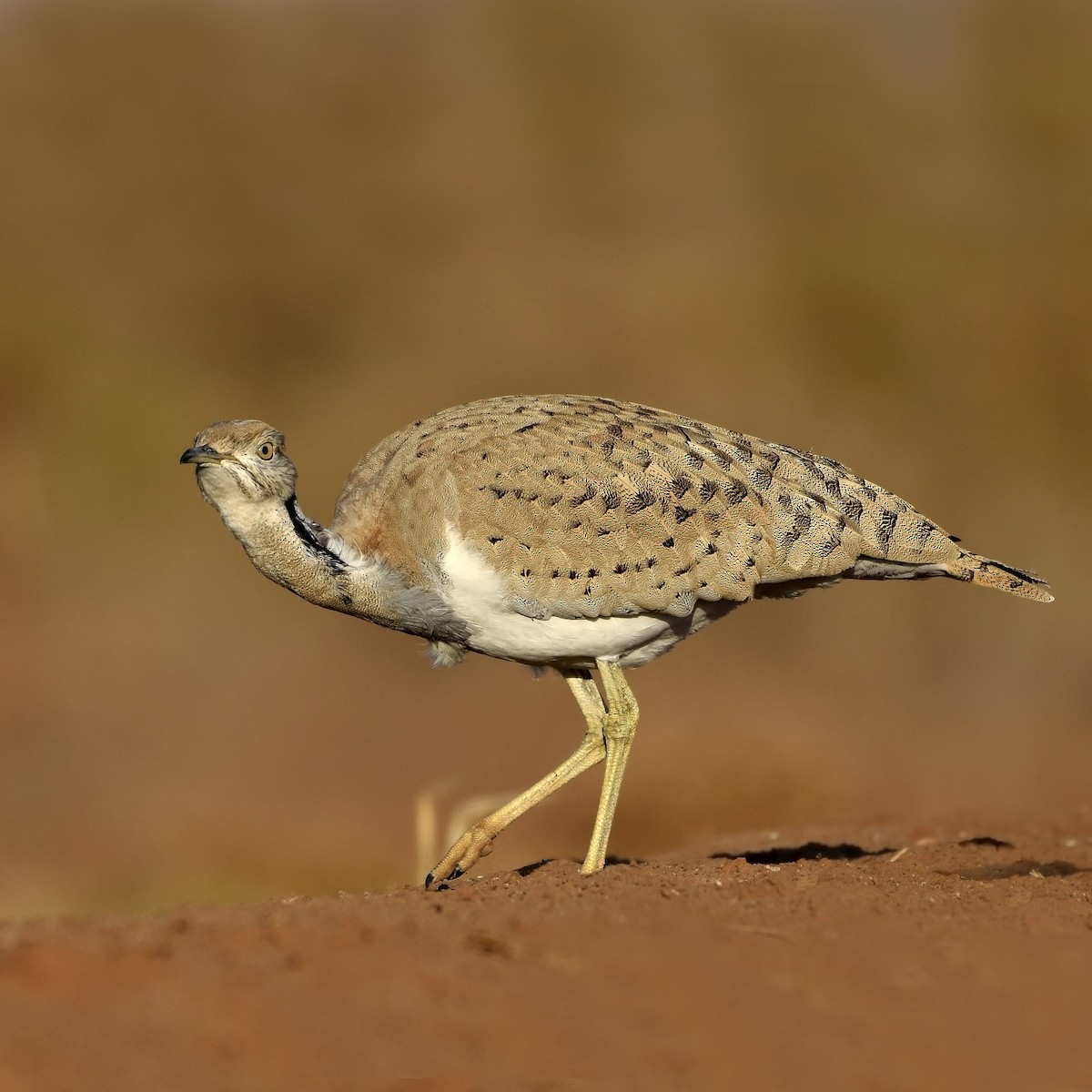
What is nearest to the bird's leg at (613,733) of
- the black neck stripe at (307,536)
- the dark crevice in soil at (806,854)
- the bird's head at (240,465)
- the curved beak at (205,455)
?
the dark crevice in soil at (806,854)

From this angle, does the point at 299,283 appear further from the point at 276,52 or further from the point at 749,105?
the point at 749,105

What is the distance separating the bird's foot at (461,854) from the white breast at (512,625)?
3.10ft

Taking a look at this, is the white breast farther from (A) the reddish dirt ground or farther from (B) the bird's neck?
(A) the reddish dirt ground

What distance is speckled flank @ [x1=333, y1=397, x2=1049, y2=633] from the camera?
800 centimetres

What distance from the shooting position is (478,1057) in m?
4.38

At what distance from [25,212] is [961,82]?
15.9 m

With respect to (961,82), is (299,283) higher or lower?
lower

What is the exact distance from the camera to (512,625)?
317 inches

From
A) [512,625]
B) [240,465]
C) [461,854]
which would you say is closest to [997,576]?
[512,625]

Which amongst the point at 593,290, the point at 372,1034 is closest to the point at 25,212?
the point at 593,290

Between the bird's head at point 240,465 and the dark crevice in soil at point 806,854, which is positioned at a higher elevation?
the bird's head at point 240,465

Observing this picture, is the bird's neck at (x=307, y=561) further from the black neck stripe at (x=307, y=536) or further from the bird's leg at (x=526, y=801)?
the bird's leg at (x=526, y=801)

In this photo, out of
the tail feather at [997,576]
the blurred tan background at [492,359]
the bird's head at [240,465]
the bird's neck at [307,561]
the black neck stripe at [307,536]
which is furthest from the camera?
the blurred tan background at [492,359]

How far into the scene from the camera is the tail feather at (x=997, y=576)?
348 inches
